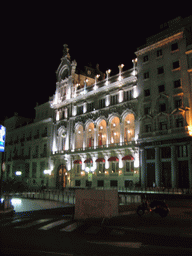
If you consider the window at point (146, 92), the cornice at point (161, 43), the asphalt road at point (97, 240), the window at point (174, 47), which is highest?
the cornice at point (161, 43)

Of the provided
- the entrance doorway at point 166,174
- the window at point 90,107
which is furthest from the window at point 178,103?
the window at point 90,107

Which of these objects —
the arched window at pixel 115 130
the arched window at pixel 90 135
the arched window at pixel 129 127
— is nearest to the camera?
the arched window at pixel 129 127

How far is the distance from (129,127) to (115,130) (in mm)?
3744

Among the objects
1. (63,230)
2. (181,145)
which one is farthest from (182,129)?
(63,230)

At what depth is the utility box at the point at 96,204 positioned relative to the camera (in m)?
13.4

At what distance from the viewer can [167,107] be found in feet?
112

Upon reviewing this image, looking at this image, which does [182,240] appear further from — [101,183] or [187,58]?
[101,183]

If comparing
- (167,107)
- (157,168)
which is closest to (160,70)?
(167,107)

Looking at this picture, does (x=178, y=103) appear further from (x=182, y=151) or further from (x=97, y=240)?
(x=97, y=240)

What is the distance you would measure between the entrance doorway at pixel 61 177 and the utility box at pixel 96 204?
37214mm

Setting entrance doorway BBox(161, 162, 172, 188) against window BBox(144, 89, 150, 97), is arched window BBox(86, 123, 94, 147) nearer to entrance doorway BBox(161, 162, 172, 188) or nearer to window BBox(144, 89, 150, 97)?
window BBox(144, 89, 150, 97)

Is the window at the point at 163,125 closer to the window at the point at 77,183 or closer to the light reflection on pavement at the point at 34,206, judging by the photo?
the light reflection on pavement at the point at 34,206

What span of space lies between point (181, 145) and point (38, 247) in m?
27.7

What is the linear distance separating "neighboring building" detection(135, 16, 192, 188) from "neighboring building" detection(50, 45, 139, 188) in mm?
2130
